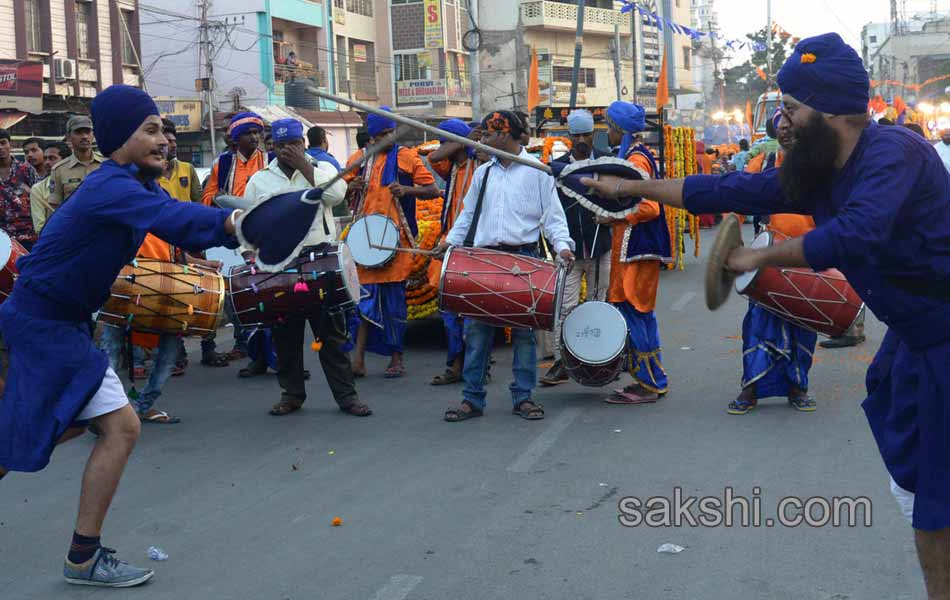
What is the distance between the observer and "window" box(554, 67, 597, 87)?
2018 inches

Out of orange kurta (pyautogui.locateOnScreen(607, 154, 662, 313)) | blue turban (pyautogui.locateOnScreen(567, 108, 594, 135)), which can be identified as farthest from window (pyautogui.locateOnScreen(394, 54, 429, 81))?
orange kurta (pyautogui.locateOnScreen(607, 154, 662, 313))

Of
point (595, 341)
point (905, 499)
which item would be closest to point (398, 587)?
point (905, 499)

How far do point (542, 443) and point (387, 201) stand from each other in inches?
123

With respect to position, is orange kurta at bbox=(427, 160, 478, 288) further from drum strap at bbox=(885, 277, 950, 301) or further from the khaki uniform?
drum strap at bbox=(885, 277, 950, 301)

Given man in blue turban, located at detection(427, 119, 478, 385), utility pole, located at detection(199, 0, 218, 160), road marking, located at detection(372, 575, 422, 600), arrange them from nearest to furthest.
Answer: road marking, located at detection(372, 575, 422, 600) → man in blue turban, located at detection(427, 119, 478, 385) → utility pole, located at detection(199, 0, 218, 160)

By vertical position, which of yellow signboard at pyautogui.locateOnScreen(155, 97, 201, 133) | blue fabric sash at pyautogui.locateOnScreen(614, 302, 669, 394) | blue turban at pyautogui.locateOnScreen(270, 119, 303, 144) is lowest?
blue fabric sash at pyautogui.locateOnScreen(614, 302, 669, 394)

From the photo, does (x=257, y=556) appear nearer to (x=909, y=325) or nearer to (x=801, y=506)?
(x=801, y=506)

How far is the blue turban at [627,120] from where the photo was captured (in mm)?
8234

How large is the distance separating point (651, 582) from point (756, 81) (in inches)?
3604

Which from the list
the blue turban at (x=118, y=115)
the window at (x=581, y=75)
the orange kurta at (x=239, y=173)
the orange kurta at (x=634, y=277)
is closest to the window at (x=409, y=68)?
the window at (x=581, y=75)

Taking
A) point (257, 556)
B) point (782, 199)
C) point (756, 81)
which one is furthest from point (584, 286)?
point (756, 81)

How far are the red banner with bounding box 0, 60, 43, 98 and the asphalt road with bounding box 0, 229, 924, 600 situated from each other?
18.1 meters

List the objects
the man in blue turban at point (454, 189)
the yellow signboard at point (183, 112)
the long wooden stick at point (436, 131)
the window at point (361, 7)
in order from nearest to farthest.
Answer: the long wooden stick at point (436, 131)
the man in blue turban at point (454, 189)
the yellow signboard at point (183, 112)
the window at point (361, 7)

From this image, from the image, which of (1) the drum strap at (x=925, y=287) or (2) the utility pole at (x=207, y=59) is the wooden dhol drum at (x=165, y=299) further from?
(2) the utility pole at (x=207, y=59)
